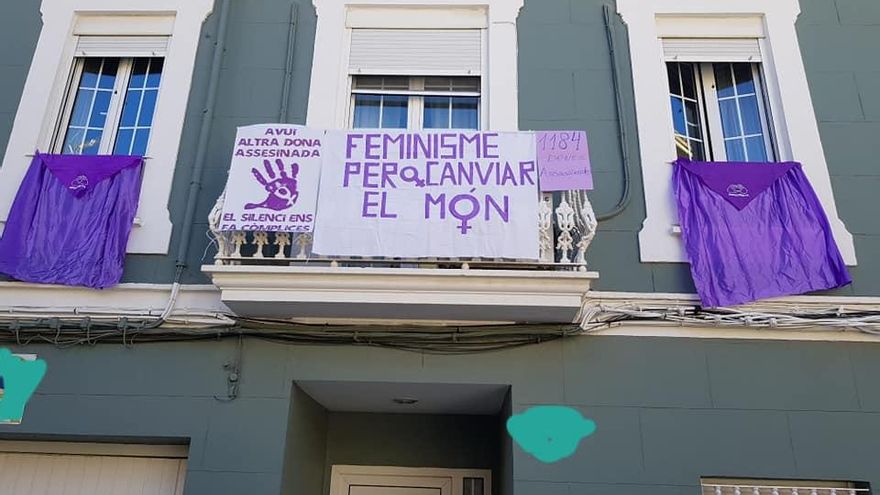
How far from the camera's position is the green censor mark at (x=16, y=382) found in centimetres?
536

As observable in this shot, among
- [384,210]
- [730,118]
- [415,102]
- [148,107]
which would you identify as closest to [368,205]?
[384,210]

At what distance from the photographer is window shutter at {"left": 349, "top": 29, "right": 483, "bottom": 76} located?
6.62 metres

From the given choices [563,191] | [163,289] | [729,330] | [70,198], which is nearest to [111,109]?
[70,198]

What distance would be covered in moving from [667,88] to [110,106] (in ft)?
17.7

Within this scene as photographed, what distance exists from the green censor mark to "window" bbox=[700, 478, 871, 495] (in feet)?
17.3

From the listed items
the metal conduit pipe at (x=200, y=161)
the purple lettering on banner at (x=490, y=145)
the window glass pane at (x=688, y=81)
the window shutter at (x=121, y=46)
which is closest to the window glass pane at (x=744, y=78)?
the window glass pane at (x=688, y=81)

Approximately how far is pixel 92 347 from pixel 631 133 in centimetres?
497

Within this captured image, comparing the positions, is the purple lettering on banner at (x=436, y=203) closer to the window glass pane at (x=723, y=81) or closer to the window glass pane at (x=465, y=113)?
the window glass pane at (x=465, y=113)

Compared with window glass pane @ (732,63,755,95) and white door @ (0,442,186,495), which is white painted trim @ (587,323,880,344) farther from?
white door @ (0,442,186,495)

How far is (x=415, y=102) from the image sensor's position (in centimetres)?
668

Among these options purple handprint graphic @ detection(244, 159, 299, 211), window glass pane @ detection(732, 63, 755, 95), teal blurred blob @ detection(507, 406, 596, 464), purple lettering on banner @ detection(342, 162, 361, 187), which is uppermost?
window glass pane @ detection(732, 63, 755, 95)

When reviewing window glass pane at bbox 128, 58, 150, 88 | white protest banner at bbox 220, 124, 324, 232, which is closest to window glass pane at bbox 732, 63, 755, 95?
white protest banner at bbox 220, 124, 324, 232

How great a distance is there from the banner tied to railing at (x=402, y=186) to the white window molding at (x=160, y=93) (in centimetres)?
93

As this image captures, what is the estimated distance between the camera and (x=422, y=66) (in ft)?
21.8
